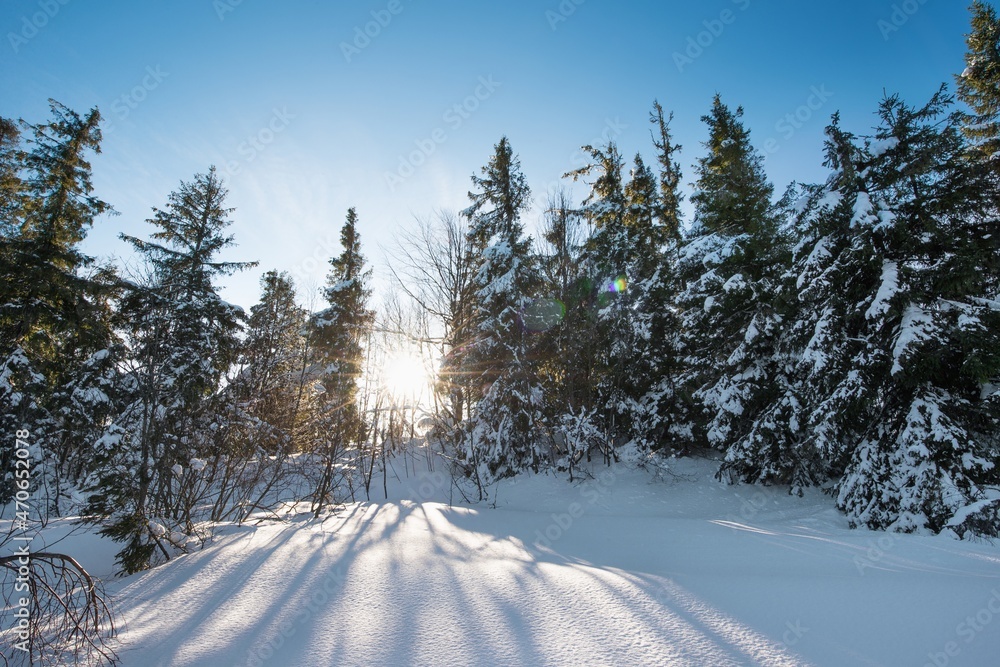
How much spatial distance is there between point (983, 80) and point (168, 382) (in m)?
22.4

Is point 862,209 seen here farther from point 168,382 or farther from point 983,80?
point 168,382

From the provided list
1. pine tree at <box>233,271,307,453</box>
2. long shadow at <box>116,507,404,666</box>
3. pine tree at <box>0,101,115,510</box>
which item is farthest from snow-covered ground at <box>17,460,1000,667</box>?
pine tree at <box>0,101,115,510</box>

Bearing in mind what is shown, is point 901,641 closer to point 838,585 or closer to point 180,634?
point 838,585

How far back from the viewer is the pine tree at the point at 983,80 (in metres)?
10.9

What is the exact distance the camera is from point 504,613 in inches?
122

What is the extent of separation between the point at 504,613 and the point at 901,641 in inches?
105

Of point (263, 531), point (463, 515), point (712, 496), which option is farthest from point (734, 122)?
point (263, 531)

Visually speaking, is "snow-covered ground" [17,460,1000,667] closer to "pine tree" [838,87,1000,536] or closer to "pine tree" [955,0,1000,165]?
"pine tree" [838,87,1000,536]

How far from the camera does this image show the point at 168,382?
9.40 m

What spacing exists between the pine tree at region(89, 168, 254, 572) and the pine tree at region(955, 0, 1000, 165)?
742 inches

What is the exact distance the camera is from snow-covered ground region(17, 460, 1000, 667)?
2.58 meters

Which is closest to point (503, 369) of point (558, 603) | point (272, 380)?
point (272, 380)

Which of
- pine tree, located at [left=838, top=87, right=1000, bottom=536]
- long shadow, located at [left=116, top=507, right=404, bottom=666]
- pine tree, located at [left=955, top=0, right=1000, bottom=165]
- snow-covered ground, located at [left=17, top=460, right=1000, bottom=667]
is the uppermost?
pine tree, located at [left=955, top=0, right=1000, bottom=165]

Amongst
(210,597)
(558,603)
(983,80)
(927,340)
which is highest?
(983,80)
